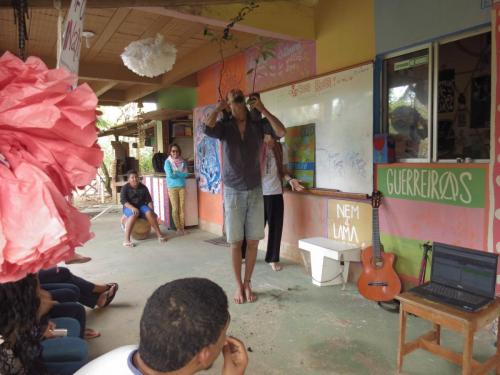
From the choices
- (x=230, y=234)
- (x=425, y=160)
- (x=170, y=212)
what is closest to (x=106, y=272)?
(x=230, y=234)

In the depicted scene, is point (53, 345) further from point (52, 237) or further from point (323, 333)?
point (323, 333)

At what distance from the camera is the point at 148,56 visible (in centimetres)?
289

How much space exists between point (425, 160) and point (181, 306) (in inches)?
101

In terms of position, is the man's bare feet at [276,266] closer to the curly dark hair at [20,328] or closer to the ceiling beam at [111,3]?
the ceiling beam at [111,3]

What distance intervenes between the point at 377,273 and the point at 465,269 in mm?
1013

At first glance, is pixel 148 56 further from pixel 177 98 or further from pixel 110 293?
pixel 177 98

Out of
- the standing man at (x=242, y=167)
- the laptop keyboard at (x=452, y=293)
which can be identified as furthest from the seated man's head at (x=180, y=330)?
the standing man at (x=242, y=167)

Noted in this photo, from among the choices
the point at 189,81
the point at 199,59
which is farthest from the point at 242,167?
the point at 189,81

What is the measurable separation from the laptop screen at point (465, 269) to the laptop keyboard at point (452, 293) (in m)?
0.03

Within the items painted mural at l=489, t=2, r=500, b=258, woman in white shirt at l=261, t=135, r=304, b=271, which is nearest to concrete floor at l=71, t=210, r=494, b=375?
Result: woman in white shirt at l=261, t=135, r=304, b=271

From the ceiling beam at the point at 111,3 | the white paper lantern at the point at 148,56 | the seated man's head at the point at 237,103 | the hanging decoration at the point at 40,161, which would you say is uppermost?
the white paper lantern at the point at 148,56

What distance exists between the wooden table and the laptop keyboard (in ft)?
0.24

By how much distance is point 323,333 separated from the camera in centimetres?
250

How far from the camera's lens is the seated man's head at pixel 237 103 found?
285cm
